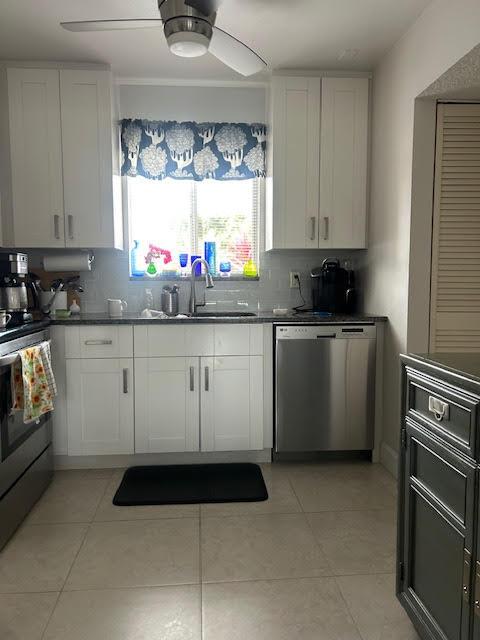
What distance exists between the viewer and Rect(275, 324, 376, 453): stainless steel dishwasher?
115 inches

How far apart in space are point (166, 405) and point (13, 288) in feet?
3.67

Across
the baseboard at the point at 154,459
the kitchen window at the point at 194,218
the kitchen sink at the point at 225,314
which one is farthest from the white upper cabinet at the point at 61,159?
the baseboard at the point at 154,459

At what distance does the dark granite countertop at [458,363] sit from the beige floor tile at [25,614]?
1.57 meters

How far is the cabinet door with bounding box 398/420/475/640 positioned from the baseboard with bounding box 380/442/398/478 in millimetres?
1301

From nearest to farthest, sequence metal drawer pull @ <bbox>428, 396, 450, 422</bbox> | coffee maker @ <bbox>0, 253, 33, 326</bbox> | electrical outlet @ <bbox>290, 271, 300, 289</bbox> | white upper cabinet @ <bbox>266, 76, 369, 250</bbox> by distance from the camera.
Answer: metal drawer pull @ <bbox>428, 396, 450, 422</bbox>, coffee maker @ <bbox>0, 253, 33, 326</bbox>, white upper cabinet @ <bbox>266, 76, 369, 250</bbox>, electrical outlet @ <bbox>290, 271, 300, 289</bbox>

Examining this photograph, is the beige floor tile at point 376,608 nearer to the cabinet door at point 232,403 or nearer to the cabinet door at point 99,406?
the cabinet door at point 232,403

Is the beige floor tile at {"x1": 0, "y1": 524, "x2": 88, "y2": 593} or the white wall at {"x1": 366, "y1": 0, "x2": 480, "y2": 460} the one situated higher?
the white wall at {"x1": 366, "y1": 0, "x2": 480, "y2": 460}

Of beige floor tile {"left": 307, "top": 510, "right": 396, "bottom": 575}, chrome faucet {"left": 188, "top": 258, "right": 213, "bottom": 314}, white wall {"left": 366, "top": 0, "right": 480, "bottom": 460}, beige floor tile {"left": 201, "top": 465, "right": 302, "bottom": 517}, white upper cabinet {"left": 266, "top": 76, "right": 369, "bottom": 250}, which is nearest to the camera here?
beige floor tile {"left": 307, "top": 510, "right": 396, "bottom": 575}

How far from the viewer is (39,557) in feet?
6.58

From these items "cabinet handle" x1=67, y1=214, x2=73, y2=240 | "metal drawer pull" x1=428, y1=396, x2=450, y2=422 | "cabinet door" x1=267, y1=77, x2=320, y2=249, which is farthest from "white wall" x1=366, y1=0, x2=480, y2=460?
"cabinet handle" x1=67, y1=214, x2=73, y2=240

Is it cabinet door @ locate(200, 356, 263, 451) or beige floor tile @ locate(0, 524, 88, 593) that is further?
cabinet door @ locate(200, 356, 263, 451)

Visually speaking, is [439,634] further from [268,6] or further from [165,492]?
[268,6]

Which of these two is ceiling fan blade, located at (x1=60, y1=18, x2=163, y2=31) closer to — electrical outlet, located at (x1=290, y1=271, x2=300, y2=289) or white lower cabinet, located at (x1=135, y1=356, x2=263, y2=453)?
white lower cabinet, located at (x1=135, y1=356, x2=263, y2=453)

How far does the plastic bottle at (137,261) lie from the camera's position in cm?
350
